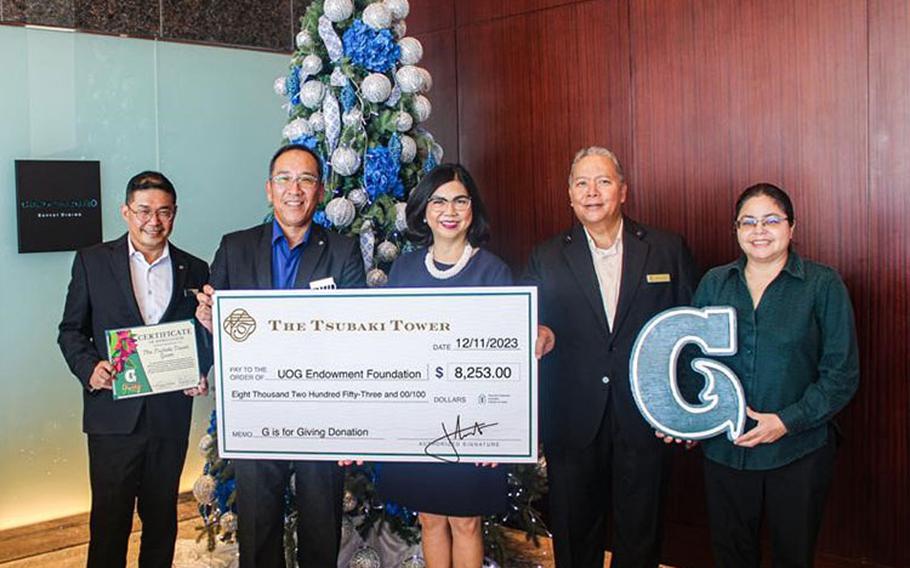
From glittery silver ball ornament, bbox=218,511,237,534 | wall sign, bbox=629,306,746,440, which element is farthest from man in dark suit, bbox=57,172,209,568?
wall sign, bbox=629,306,746,440

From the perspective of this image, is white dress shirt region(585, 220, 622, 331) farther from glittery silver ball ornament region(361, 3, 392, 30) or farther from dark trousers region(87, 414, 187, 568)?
dark trousers region(87, 414, 187, 568)

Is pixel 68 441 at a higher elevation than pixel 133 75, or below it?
below

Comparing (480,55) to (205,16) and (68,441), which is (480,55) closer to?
(205,16)

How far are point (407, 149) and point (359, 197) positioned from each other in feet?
0.91

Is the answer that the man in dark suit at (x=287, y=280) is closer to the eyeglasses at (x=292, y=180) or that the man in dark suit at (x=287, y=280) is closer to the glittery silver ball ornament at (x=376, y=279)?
the eyeglasses at (x=292, y=180)

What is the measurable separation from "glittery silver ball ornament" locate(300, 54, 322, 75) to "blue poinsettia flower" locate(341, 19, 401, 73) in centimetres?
12

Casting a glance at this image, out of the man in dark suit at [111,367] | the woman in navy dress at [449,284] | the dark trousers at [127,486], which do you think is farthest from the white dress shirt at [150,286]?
the woman in navy dress at [449,284]

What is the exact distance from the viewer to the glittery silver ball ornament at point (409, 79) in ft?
11.8

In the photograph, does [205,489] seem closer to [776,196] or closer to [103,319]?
[103,319]

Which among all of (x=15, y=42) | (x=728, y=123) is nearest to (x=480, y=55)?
(x=728, y=123)

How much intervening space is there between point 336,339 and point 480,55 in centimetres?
234

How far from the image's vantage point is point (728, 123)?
11.8 ft

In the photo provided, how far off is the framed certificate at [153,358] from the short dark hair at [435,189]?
32.9 inches
